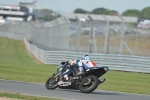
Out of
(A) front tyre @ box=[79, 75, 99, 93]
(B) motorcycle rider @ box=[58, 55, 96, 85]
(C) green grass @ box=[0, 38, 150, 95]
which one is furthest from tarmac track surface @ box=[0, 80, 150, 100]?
(C) green grass @ box=[0, 38, 150, 95]

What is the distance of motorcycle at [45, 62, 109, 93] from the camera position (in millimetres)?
12992

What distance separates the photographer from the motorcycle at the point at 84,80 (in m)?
13.0

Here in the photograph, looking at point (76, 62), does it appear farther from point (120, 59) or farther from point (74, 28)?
point (74, 28)

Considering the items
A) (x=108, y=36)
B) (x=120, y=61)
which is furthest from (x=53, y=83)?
(x=108, y=36)

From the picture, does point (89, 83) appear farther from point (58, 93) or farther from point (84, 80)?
point (58, 93)

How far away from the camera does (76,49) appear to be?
30797 millimetres

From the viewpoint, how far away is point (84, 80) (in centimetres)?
1311

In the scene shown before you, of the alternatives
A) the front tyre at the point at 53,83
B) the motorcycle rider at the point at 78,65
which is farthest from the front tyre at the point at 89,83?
the front tyre at the point at 53,83

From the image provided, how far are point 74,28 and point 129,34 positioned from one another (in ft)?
13.9

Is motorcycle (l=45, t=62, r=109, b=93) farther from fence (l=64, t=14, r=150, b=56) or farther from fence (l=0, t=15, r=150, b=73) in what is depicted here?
fence (l=64, t=14, r=150, b=56)

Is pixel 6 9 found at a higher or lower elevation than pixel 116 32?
lower

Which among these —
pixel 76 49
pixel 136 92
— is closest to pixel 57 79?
pixel 136 92

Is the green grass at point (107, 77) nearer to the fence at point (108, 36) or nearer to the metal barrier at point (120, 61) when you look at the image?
the metal barrier at point (120, 61)

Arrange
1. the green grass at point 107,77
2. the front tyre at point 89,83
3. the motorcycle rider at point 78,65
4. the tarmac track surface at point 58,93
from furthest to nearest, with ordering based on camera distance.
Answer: the green grass at point 107,77, the motorcycle rider at point 78,65, the front tyre at point 89,83, the tarmac track surface at point 58,93
